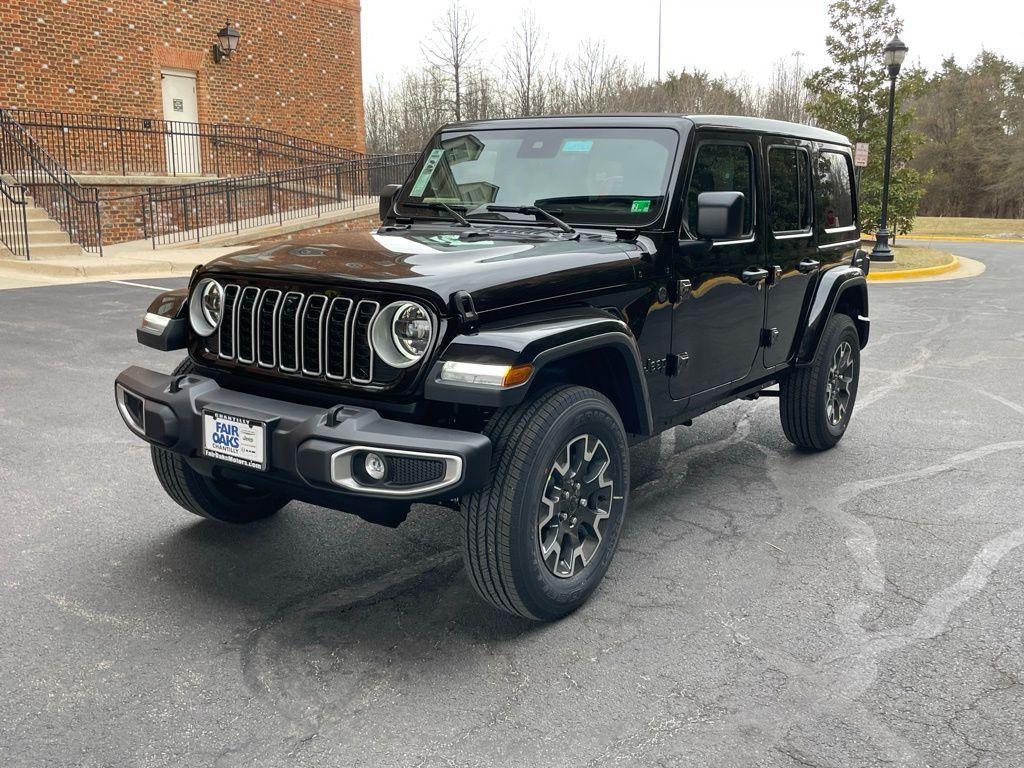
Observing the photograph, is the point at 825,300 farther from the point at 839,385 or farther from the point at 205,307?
the point at 205,307

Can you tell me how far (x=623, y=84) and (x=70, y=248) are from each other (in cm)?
2431

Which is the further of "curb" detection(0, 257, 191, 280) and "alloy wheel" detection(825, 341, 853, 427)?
"curb" detection(0, 257, 191, 280)

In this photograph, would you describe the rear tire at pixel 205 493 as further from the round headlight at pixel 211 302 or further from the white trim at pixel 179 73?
the white trim at pixel 179 73

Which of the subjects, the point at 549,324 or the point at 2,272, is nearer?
the point at 549,324

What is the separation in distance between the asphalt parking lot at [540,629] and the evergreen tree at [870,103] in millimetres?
19112

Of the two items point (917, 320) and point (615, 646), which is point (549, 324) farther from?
point (917, 320)

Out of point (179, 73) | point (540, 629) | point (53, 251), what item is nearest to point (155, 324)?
point (540, 629)

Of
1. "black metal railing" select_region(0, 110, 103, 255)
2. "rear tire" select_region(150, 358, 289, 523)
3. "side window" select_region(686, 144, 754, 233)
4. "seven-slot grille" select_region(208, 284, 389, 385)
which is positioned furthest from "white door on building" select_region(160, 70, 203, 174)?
"seven-slot grille" select_region(208, 284, 389, 385)

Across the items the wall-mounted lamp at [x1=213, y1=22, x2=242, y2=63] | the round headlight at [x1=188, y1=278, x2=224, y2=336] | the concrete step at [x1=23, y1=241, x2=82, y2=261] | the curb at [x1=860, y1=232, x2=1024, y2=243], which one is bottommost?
the curb at [x1=860, y1=232, x2=1024, y2=243]

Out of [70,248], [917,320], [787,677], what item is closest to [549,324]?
[787,677]

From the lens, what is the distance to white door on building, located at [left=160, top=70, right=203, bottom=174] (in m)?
22.0

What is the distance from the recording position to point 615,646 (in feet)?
11.4

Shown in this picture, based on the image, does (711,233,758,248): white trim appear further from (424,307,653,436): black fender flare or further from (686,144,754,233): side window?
(424,307,653,436): black fender flare

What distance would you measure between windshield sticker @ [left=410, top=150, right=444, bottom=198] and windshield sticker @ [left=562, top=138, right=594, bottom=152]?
767 mm
